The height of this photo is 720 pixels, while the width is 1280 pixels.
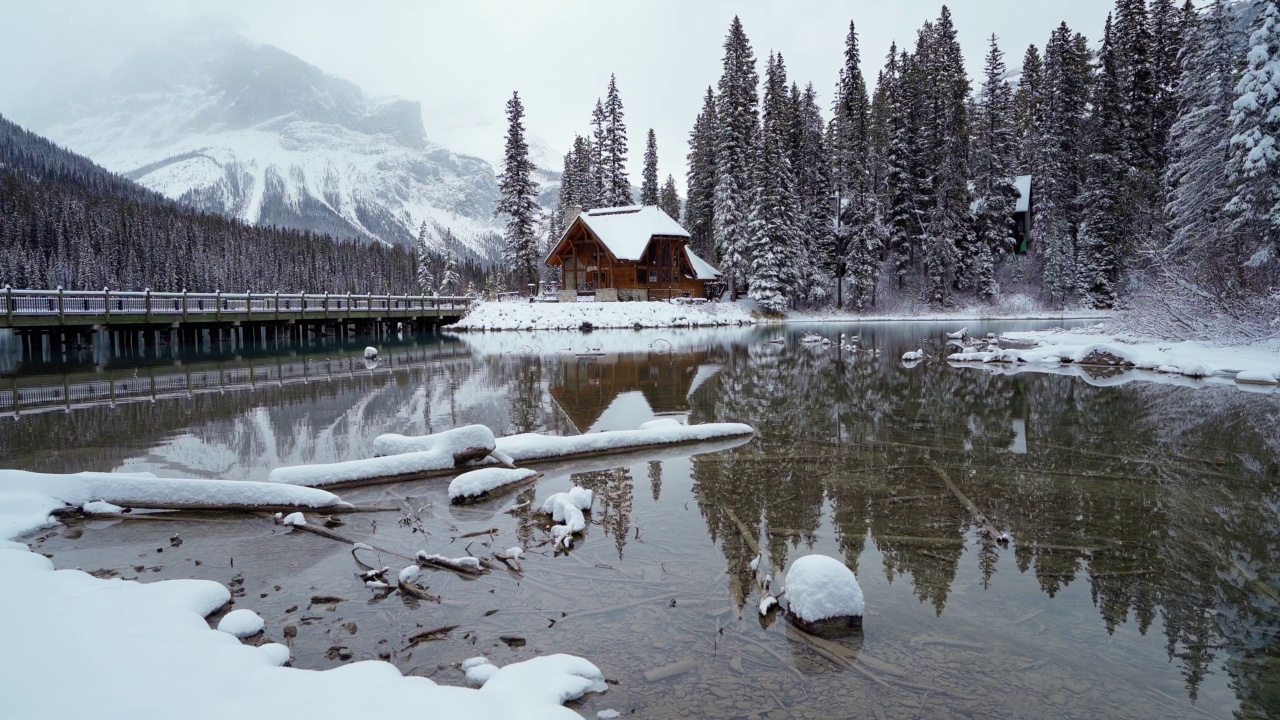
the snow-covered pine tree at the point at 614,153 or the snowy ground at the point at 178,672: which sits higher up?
the snow-covered pine tree at the point at 614,153

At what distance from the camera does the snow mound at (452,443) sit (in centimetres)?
962

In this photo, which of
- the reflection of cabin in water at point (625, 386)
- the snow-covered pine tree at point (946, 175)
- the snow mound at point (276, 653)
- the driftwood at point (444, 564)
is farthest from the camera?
the snow-covered pine tree at point (946, 175)

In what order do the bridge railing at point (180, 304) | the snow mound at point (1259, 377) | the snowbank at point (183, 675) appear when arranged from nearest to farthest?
1. the snowbank at point (183, 675)
2. the snow mound at point (1259, 377)
3. the bridge railing at point (180, 304)

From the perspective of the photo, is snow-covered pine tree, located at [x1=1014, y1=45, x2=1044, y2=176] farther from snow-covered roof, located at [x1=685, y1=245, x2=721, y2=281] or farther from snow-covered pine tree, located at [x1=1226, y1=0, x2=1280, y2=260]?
snow-covered pine tree, located at [x1=1226, y1=0, x2=1280, y2=260]

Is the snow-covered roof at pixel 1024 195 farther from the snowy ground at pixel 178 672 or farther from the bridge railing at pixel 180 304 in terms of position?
the snowy ground at pixel 178 672

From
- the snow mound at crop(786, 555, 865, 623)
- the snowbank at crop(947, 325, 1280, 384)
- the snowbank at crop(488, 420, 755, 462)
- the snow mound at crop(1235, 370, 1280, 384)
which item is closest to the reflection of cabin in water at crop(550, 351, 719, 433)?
the snowbank at crop(488, 420, 755, 462)

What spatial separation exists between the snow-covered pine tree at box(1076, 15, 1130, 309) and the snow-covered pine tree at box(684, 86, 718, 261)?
2776 cm

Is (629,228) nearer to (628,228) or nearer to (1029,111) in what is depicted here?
(628,228)

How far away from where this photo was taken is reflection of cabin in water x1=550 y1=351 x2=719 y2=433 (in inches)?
590

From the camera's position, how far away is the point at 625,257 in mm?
50500

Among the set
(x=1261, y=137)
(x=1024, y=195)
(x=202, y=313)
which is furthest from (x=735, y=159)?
(x=202, y=313)

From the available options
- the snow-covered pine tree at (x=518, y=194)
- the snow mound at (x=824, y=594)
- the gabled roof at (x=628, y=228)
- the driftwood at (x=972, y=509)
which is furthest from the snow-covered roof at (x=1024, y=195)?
the snow mound at (x=824, y=594)

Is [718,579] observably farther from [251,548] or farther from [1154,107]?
[1154,107]

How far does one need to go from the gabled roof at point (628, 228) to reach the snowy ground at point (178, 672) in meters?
46.1
